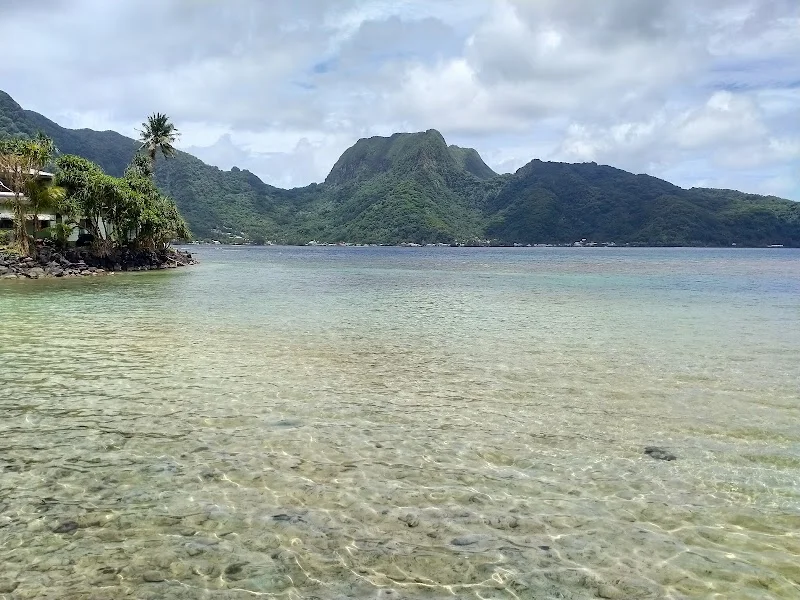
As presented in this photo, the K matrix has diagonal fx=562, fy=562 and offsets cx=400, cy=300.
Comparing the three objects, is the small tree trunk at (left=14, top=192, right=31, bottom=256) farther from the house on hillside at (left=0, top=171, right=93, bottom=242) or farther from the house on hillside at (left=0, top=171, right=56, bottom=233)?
the house on hillside at (left=0, top=171, right=56, bottom=233)

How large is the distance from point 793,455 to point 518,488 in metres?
4.50

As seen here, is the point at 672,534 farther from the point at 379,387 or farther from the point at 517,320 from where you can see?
the point at 517,320

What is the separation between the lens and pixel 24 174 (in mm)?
50156

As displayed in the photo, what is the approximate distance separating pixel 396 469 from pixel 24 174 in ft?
183

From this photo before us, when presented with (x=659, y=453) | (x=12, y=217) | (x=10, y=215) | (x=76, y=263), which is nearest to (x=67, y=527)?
(x=659, y=453)

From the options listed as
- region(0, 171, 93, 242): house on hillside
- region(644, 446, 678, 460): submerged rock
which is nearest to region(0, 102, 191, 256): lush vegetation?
region(0, 171, 93, 242): house on hillside

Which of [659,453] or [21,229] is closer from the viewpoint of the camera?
[659,453]

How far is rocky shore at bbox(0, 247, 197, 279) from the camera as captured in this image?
47.5 m

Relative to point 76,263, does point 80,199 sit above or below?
above

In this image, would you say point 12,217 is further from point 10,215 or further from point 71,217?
point 71,217

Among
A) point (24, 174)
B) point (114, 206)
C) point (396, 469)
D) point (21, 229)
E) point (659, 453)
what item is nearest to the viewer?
point (396, 469)

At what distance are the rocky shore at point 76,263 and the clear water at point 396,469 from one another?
3599cm

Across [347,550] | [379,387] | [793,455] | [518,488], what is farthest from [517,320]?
[347,550]

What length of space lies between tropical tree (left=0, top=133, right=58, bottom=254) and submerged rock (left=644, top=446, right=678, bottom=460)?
55887 mm
